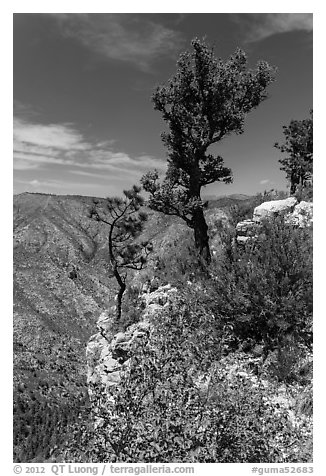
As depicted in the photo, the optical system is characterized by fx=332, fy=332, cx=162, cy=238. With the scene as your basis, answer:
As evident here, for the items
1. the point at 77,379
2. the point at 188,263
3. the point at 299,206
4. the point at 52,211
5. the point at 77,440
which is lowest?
the point at 77,379

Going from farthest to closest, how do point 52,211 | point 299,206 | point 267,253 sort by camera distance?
point 52,211, point 299,206, point 267,253

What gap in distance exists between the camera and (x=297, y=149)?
30.3 meters

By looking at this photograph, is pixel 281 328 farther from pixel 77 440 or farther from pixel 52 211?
pixel 52 211

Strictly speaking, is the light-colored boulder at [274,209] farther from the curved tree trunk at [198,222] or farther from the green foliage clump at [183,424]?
the green foliage clump at [183,424]

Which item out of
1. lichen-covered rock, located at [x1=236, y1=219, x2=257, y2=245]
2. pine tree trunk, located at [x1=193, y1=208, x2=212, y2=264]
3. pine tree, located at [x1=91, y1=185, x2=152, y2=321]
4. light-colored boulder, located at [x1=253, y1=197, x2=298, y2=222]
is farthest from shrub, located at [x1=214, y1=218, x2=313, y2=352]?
pine tree, located at [x1=91, y1=185, x2=152, y2=321]

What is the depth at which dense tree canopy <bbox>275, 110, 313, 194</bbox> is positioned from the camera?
28547 mm

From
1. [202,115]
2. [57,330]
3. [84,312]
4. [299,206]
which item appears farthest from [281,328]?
[84,312]

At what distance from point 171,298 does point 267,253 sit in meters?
3.66

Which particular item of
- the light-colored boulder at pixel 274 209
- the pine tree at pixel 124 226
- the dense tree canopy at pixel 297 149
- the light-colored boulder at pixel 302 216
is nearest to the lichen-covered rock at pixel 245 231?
the light-colored boulder at pixel 274 209

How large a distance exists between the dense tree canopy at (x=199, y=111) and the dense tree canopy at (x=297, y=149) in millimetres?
15707

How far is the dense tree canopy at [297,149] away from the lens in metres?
28.5

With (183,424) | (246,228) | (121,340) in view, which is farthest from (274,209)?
(183,424)

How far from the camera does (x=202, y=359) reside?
304 inches

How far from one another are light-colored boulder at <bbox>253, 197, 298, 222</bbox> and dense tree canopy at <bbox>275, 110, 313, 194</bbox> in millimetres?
15466
